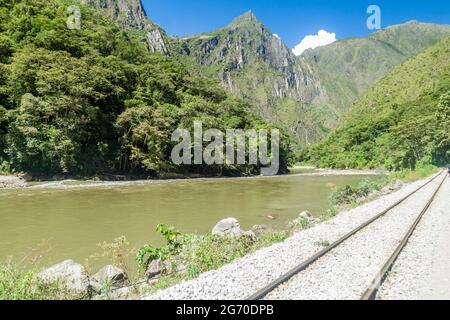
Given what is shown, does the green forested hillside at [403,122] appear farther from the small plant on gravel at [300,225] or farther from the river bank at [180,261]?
the river bank at [180,261]

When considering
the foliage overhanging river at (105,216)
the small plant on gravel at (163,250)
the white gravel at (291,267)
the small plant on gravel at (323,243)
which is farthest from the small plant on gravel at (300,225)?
the small plant on gravel at (163,250)

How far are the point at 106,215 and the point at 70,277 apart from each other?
48.7ft

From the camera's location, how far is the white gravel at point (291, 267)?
691 cm

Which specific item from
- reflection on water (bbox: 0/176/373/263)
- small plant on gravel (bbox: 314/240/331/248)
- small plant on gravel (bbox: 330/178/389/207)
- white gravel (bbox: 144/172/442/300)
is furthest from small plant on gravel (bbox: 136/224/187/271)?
small plant on gravel (bbox: 330/178/389/207)

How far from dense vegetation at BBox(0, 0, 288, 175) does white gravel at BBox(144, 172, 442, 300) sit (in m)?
42.8

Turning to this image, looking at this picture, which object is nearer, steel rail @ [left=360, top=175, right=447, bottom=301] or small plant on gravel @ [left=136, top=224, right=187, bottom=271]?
steel rail @ [left=360, top=175, right=447, bottom=301]

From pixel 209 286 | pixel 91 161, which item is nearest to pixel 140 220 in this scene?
pixel 209 286

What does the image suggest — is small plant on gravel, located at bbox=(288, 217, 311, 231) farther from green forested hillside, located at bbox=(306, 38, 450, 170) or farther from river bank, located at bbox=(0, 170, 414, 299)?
green forested hillside, located at bbox=(306, 38, 450, 170)

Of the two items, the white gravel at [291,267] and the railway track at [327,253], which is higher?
the railway track at [327,253]

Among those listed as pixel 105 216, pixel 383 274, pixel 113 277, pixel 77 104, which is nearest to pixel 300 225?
pixel 383 274

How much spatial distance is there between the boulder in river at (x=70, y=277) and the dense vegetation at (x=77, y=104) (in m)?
40.5

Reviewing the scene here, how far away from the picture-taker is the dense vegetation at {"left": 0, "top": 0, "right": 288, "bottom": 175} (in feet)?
151
